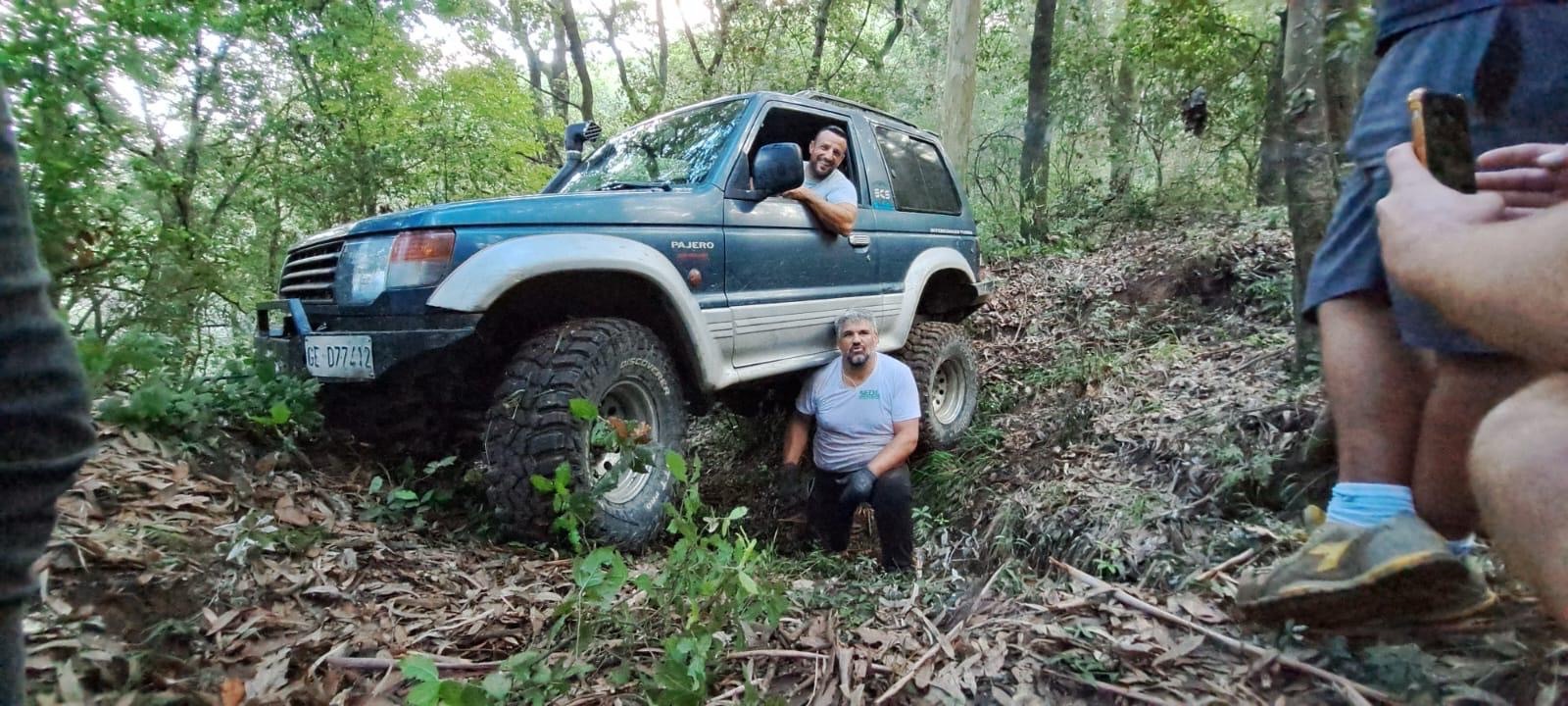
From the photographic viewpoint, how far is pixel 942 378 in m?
5.09

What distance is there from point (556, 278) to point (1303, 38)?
2906 millimetres

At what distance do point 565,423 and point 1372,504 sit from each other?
2251mm

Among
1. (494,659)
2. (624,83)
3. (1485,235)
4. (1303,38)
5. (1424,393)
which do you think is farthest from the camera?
(624,83)

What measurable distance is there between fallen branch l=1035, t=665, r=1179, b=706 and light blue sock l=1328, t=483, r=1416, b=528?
485 millimetres

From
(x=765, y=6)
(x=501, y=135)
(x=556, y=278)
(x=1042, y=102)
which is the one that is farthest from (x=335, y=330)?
(x=765, y=6)

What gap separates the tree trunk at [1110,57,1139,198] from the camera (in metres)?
9.76

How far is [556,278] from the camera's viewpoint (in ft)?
9.53

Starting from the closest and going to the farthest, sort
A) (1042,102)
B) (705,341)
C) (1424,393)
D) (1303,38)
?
1. (1424,393)
2. (1303,38)
3. (705,341)
4. (1042,102)

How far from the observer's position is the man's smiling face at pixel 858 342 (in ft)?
12.5

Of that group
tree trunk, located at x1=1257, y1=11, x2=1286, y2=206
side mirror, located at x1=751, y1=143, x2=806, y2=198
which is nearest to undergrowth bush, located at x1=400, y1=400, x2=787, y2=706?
side mirror, located at x1=751, y1=143, x2=806, y2=198

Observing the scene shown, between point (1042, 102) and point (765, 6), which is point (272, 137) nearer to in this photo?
point (765, 6)

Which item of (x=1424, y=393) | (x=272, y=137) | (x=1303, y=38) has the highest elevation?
(x=272, y=137)

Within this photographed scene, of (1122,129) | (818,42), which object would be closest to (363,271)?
(1122,129)

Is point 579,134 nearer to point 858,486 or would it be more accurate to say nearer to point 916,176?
point 916,176
